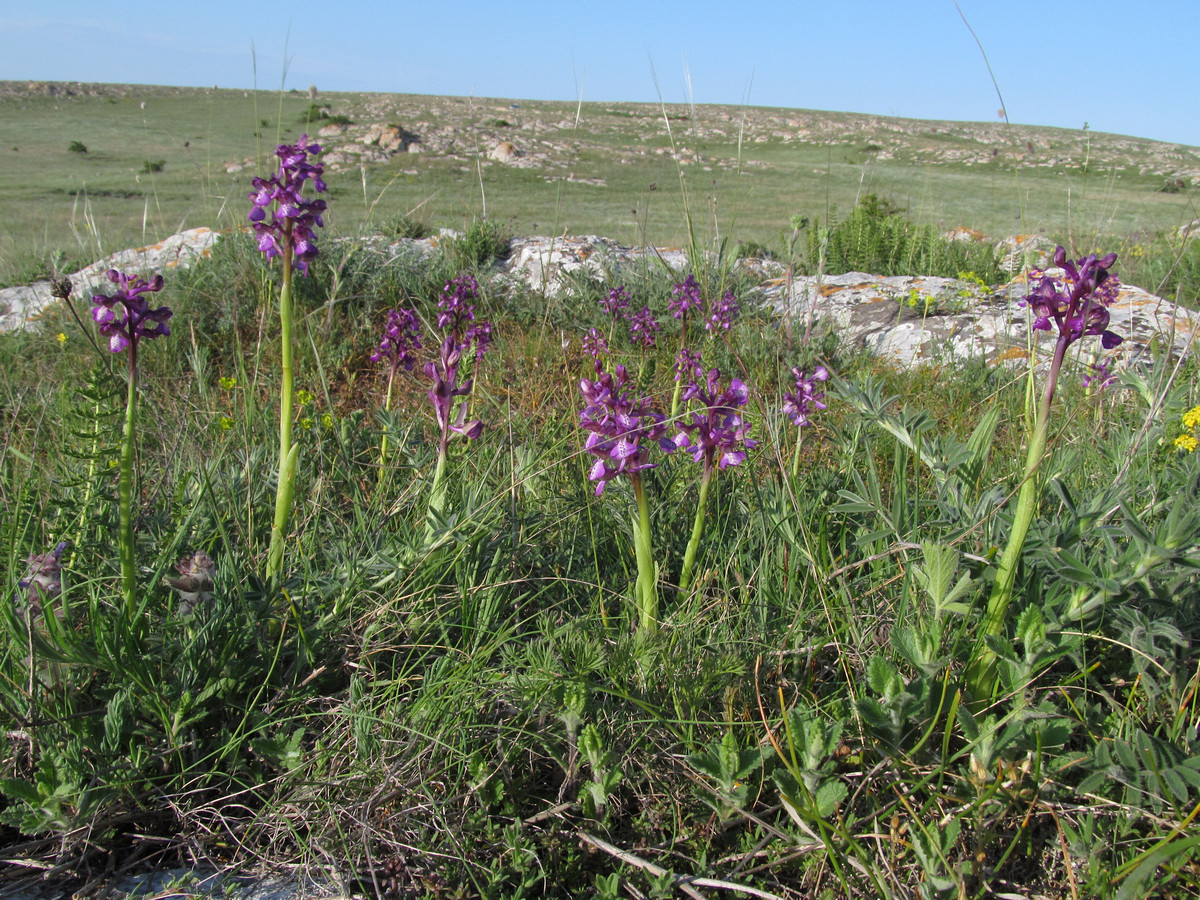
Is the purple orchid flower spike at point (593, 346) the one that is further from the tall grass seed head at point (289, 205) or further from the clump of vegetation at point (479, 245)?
the clump of vegetation at point (479, 245)

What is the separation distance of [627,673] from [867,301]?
4758 mm

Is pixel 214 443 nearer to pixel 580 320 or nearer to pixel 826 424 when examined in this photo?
pixel 826 424

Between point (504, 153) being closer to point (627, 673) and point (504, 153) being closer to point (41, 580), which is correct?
point (41, 580)

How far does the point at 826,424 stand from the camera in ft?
9.70

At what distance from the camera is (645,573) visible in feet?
5.57

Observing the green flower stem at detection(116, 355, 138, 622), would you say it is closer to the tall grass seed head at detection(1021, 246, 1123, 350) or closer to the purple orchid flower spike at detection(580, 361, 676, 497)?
the purple orchid flower spike at detection(580, 361, 676, 497)

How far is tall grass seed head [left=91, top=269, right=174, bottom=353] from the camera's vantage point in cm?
164

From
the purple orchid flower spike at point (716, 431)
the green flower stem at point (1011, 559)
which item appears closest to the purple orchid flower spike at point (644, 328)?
the purple orchid flower spike at point (716, 431)

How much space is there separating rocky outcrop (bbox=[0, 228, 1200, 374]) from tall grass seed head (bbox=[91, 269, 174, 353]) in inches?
115

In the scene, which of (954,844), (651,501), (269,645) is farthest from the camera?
(651,501)

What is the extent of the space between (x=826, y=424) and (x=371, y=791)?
221 centimetres

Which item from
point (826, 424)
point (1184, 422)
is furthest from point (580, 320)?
point (1184, 422)

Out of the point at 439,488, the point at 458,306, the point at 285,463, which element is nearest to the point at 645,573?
the point at 439,488

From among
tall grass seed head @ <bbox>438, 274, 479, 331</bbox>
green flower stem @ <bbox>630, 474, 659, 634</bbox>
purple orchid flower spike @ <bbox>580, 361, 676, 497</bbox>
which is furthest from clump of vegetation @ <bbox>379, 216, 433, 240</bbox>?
green flower stem @ <bbox>630, 474, 659, 634</bbox>
